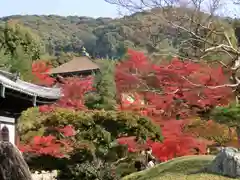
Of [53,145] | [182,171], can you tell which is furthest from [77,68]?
[182,171]

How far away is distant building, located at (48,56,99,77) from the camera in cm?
4119

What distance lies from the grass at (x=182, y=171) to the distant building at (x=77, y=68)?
1138 inches

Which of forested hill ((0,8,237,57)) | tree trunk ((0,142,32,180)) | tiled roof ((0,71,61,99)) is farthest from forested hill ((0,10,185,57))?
tree trunk ((0,142,32,180))

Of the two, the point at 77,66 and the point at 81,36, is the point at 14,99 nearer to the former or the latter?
the point at 77,66

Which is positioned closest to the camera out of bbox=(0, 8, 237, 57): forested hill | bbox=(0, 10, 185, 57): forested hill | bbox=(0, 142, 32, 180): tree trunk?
bbox=(0, 142, 32, 180): tree trunk

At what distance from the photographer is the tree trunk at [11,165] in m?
6.66

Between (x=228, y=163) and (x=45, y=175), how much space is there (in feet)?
33.6

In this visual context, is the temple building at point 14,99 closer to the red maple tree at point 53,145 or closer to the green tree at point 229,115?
the green tree at point 229,115

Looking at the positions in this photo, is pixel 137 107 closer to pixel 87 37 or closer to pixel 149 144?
pixel 149 144

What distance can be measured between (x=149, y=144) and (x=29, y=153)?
450 cm

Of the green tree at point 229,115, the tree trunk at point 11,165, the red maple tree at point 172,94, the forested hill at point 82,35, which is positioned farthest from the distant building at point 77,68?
the tree trunk at point 11,165

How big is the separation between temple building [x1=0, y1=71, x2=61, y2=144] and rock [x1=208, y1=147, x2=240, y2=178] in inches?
157

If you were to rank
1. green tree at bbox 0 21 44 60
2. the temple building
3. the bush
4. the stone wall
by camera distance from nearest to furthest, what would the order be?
the temple building → the bush → the stone wall → green tree at bbox 0 21 44 60

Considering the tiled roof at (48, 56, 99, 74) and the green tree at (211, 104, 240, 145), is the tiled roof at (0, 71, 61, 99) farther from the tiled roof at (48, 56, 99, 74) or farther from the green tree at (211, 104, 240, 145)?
the tiled roof at (48, 56, 99, 74)
